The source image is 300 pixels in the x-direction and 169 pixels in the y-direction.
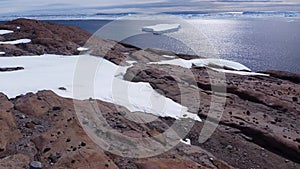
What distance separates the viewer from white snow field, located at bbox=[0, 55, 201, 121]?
11.1 m

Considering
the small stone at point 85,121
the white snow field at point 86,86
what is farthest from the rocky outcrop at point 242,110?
the small stone at point 85,121

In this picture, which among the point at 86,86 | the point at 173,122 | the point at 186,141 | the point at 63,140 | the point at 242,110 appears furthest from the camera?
the point at 242,110

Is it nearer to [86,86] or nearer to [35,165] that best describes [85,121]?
[35,165]

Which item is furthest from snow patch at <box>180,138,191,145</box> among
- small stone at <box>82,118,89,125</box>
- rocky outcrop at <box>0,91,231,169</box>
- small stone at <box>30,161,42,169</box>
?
small stone at <box>30,161,42,169</box>

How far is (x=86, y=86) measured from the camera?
471 inches

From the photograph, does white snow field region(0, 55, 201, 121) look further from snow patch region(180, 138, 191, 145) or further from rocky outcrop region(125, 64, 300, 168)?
snow patch region(180, 138, 191, 145)

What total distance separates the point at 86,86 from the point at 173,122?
333cm

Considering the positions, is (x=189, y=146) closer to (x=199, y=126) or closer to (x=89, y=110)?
(x=199, y=126)

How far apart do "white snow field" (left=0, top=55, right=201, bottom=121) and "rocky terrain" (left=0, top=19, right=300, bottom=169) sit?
0.53 metres

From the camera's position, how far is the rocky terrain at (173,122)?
762 centimetres

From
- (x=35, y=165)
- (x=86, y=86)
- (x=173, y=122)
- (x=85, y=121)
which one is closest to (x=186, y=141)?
(x=173, y=122)

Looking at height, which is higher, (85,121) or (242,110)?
(85,121)

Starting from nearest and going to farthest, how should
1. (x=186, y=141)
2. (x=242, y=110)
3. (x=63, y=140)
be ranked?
(x=63, y=140)
(x=186, y=141)
(x=242, y=110)

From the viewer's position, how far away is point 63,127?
8578mm
